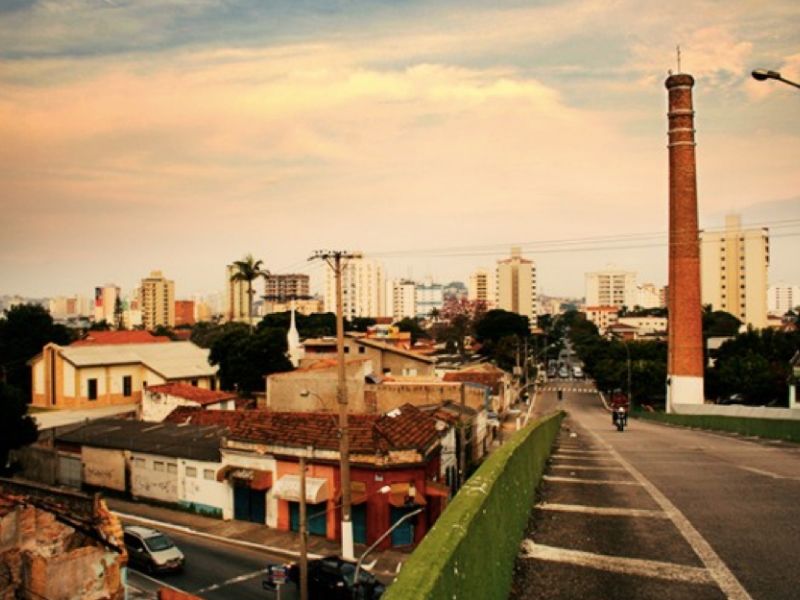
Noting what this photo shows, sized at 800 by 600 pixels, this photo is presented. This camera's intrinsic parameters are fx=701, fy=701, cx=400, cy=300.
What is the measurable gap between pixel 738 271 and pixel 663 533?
17912 cm

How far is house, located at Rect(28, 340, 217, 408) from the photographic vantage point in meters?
61.4

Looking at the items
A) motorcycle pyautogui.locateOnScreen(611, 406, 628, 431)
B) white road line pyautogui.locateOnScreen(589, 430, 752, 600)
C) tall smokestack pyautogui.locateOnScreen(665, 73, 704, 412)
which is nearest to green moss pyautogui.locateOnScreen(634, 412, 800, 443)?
motorcycle pyautogui.locateOnScreen(611, 406, 628, 431)

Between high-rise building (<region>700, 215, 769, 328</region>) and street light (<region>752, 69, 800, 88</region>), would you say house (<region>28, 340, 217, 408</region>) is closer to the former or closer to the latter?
street light (<region>752, 69, 800, 88</region>)

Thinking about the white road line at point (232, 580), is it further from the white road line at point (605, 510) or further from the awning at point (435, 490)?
the white road line at point (605, 510)

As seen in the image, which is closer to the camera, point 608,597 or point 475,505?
point 475,505

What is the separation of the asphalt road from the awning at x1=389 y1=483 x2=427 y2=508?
192 inches

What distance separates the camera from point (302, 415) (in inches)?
1291

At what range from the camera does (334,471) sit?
29.1 meters

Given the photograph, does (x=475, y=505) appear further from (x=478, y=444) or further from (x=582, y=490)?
(x=478, y=444)

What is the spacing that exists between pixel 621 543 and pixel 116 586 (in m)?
15.1

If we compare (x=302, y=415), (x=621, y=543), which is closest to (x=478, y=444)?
(x=302, y=415)

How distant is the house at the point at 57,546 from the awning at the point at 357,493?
10.2 m

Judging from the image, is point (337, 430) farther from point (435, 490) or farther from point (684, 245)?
point (684, 245)

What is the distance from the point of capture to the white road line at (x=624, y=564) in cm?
928
